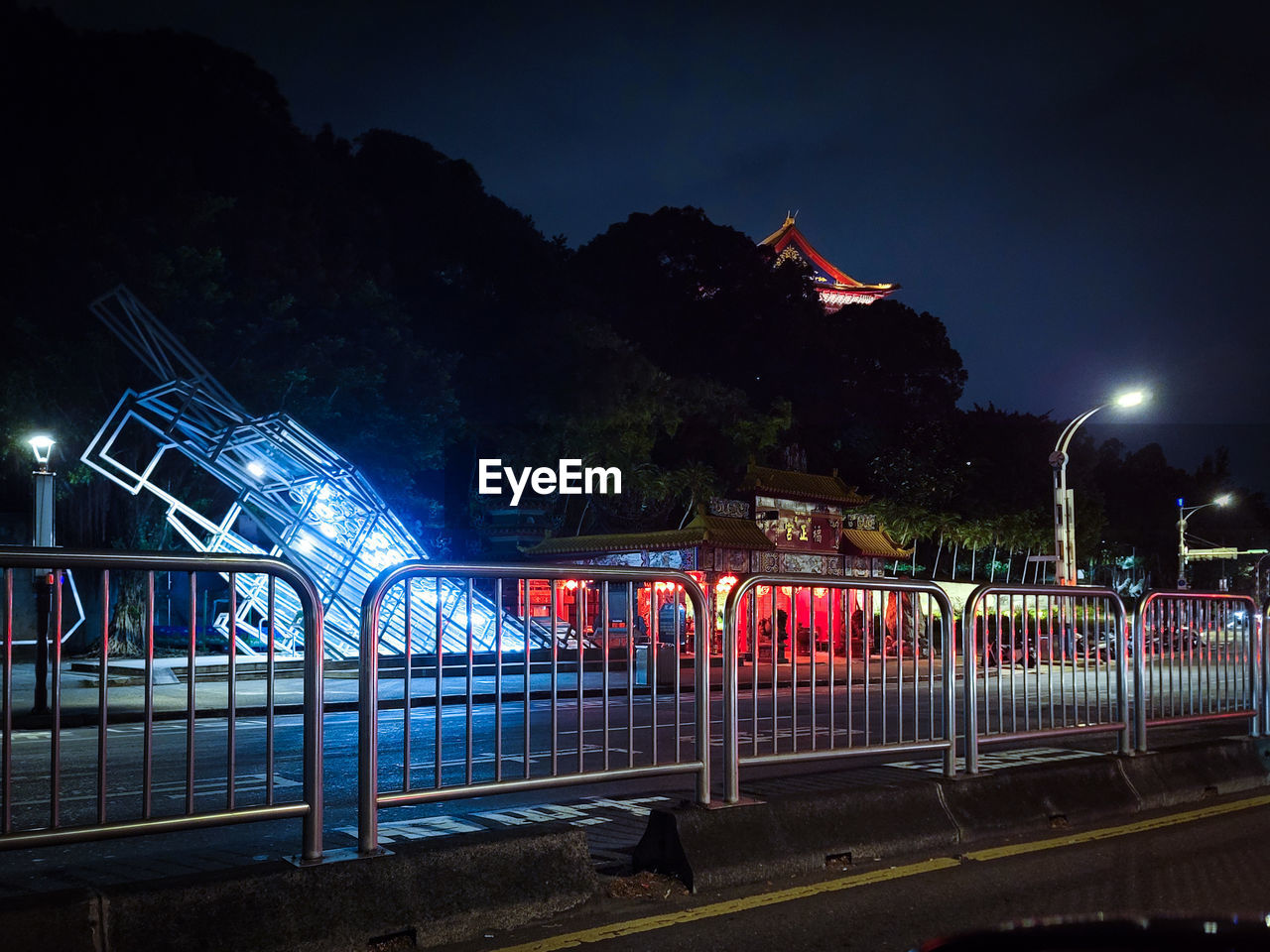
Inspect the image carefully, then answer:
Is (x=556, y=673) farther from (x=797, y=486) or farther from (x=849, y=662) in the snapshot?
(x=797, y=486)

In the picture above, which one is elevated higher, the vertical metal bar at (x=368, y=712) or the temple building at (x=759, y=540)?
the temple building at (x=759, y=540)

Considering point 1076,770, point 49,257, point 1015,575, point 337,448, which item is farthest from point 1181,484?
point 1076,770

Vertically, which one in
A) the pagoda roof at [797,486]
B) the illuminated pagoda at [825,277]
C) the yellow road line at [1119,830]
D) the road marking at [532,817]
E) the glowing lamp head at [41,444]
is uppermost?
the illuminated pagoda at [825,277]

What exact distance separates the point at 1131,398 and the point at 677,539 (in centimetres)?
1537

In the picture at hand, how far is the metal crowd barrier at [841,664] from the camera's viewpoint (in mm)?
6938

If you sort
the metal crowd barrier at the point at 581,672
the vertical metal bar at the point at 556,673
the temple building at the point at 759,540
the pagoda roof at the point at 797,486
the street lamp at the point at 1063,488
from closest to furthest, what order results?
the metal crowd barrier at the point at 581,672 < the vertical metal bar at the point at 556,673 < the street lamp at the point at 1063,488 < the temple building at the point at 759,540 < the pagoda roof at the point at 797,486

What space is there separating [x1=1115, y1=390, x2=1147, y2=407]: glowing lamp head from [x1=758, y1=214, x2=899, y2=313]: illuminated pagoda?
163 feet

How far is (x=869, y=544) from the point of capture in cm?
5047

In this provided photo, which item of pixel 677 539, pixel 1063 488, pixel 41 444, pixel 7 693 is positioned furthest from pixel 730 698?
pixel 677 539

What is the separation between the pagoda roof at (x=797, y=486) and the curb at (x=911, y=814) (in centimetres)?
3615

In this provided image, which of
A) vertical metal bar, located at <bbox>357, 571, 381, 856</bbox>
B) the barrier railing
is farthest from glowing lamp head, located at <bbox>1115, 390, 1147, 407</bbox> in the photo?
vertical metal bar, located at <bbox>357, 571, 381, 856</bbox>

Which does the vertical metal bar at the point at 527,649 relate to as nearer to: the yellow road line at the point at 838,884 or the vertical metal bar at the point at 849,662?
the yellow road line at the point at 838,884

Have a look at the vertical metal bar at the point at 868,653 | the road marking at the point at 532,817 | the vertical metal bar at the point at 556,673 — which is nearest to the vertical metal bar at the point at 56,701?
the vertical metal bar at the point at 556,673

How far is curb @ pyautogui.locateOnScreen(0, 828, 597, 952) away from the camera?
4531 mm
